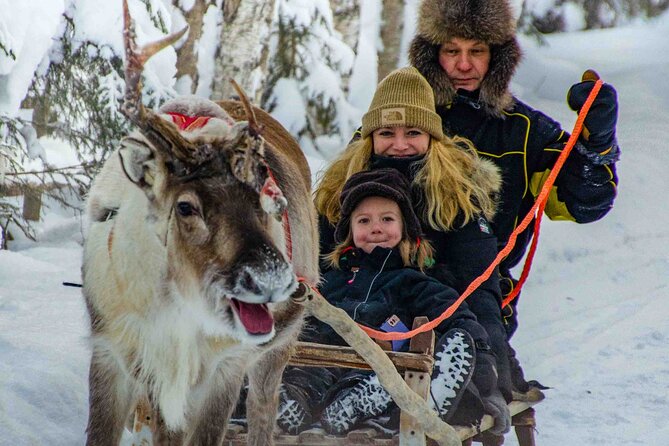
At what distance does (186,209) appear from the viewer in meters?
2.63

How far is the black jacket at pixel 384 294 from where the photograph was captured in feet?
12.7

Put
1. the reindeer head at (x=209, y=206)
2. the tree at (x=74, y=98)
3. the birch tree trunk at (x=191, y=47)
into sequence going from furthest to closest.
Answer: the birch tree trunk at (x=191, y=47) → the tree at (x=74, y=98) → the reindeer head at (x=209, y=206)

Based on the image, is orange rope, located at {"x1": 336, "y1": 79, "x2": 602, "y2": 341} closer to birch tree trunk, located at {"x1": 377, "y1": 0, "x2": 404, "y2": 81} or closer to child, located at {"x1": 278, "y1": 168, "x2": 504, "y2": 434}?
child, located at {"x1": 278, "y1": 168, "x2": 504, "y2": 434}

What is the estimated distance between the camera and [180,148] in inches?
105

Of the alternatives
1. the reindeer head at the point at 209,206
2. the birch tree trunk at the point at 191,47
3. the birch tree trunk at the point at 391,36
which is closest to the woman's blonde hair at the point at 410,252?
the reindeer head at the point at 209,206

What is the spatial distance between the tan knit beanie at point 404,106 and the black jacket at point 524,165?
0.38 meters

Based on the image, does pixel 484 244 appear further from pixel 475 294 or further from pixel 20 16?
pixel 20 16

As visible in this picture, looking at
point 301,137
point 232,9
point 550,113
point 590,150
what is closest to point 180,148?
point 590,150

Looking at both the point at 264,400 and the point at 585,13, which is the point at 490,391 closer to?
the point at 264,400

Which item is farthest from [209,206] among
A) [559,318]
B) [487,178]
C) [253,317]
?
[559,318]

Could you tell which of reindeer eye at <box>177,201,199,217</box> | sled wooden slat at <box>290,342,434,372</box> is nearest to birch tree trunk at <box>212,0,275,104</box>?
sled wooden slat at <box>290,342,434,372</box>

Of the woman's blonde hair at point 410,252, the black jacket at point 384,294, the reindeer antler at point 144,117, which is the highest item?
the reindeer antler at point 144,117

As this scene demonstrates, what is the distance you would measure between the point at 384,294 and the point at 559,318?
3.69 metres

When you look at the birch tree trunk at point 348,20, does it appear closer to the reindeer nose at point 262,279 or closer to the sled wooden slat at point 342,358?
the sled wooden slat at point 342,358
